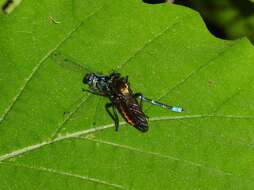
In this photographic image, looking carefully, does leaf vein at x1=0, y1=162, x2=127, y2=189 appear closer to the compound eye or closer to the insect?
the insect

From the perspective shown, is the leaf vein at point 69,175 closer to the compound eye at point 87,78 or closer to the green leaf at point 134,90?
the green leaf at point 134,90

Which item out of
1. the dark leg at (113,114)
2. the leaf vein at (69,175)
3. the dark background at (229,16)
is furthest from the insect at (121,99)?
the dark background at (229,16)

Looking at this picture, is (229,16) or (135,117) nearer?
(135,117)

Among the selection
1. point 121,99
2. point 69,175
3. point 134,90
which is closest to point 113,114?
point 134,90

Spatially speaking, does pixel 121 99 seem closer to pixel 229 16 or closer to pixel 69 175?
pixel 69 175

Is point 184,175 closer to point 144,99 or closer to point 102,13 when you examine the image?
point 144,99

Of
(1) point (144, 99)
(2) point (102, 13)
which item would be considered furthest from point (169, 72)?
(2) point (102, 13)

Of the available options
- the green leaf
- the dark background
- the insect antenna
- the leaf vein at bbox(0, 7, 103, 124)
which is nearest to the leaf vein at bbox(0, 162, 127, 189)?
the green leaf
